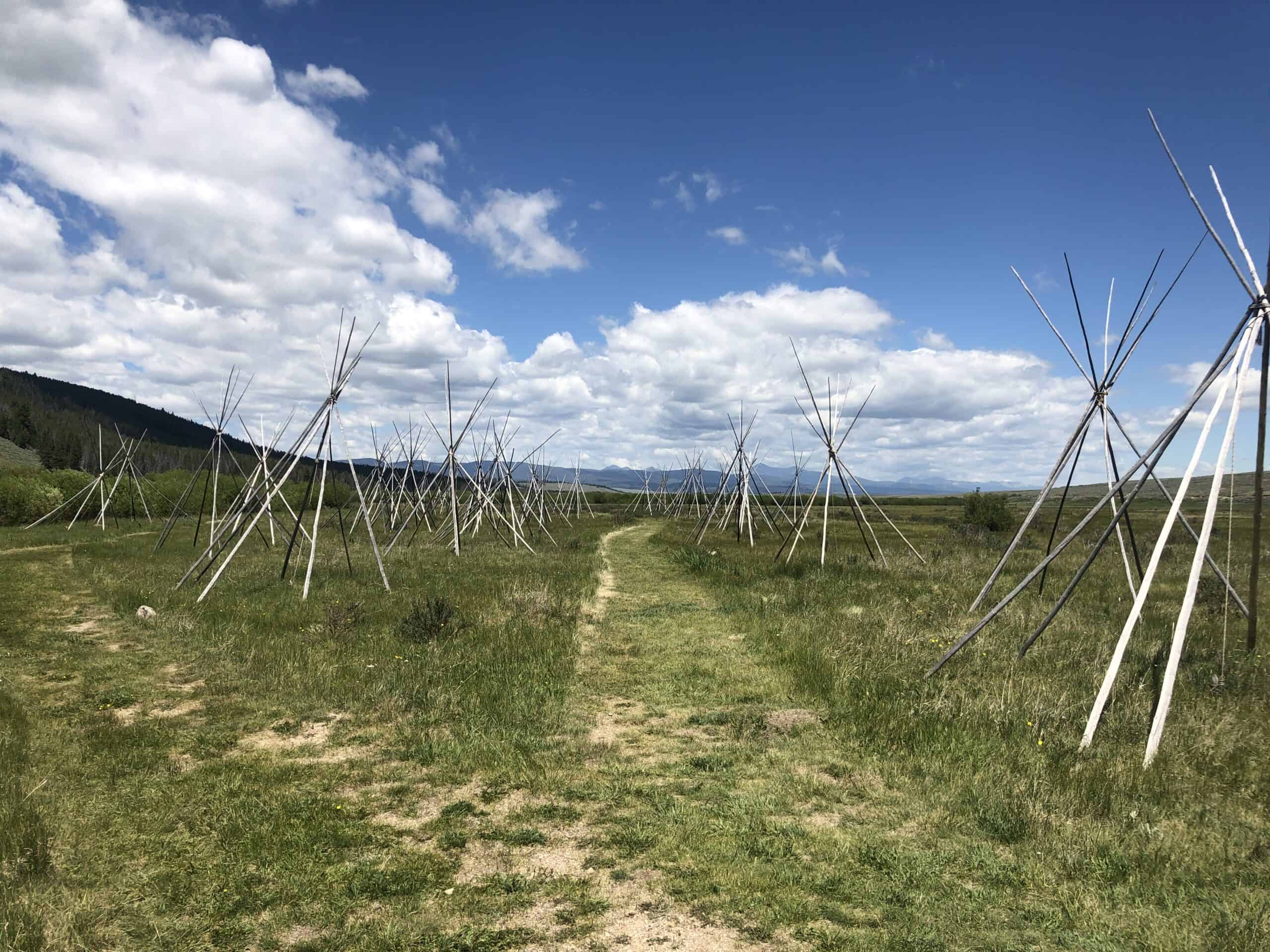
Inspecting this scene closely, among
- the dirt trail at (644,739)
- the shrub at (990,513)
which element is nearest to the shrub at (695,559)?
the dirt trail at (644,739)

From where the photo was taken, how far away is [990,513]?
123 ft

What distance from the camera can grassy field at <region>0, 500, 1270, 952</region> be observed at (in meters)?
4.13

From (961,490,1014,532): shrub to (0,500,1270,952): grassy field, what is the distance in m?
26.7

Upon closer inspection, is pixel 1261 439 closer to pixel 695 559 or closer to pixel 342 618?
pixel 342 618

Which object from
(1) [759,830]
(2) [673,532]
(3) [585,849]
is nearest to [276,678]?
(3) [585,849]

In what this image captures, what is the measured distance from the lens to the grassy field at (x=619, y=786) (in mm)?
4129

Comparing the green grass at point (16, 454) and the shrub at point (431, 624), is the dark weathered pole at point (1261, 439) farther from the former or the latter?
the green grass at point (16, 454)

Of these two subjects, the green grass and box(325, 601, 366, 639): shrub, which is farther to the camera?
the green grass

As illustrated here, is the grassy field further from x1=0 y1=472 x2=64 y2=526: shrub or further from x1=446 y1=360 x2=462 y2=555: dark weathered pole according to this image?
x1=0 y1=472 x2=64 y2=526: shrub

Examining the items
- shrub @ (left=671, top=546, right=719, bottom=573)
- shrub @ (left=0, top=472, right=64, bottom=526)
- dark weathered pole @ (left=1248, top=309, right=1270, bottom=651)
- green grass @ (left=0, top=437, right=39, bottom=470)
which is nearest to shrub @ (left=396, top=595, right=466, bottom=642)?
shrub @ (left=671, top=546, right=719, bottom=573)

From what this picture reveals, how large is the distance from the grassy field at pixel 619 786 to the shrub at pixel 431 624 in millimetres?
69

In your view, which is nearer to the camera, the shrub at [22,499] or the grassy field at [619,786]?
the grassy field at [619,786]

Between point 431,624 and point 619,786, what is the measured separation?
6.00 meters

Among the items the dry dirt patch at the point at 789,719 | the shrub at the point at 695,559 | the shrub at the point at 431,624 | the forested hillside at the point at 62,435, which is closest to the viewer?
the dry dirt patch at the point at 789,719
